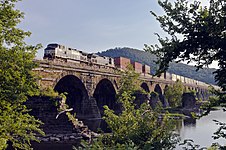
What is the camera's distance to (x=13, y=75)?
12.5 m

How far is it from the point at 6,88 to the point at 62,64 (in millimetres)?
31326

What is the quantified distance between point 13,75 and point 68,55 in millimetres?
42334

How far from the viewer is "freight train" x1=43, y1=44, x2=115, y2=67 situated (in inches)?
1949

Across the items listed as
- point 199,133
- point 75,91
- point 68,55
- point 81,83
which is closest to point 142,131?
point 199,133

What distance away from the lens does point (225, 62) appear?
28.6 feet

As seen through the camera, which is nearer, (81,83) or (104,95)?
(81,83)

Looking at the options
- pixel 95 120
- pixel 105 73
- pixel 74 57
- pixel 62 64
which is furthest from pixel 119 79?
pixel 62 64

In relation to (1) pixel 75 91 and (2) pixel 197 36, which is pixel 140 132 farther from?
(1) pixel 75 91

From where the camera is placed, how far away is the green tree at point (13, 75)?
40.2ft

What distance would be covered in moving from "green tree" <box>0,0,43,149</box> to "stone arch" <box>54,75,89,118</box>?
118ft

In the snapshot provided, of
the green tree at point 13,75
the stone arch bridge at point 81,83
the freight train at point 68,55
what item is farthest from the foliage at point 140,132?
the freight train at point 68,55

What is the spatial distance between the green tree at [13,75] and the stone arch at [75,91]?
35.8 meters

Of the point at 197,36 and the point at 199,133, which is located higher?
the point at 197,36

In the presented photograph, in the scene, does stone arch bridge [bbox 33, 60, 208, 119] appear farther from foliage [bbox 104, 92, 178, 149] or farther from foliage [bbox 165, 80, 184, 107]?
foliage [bbox 165, 80, 184, 107]
